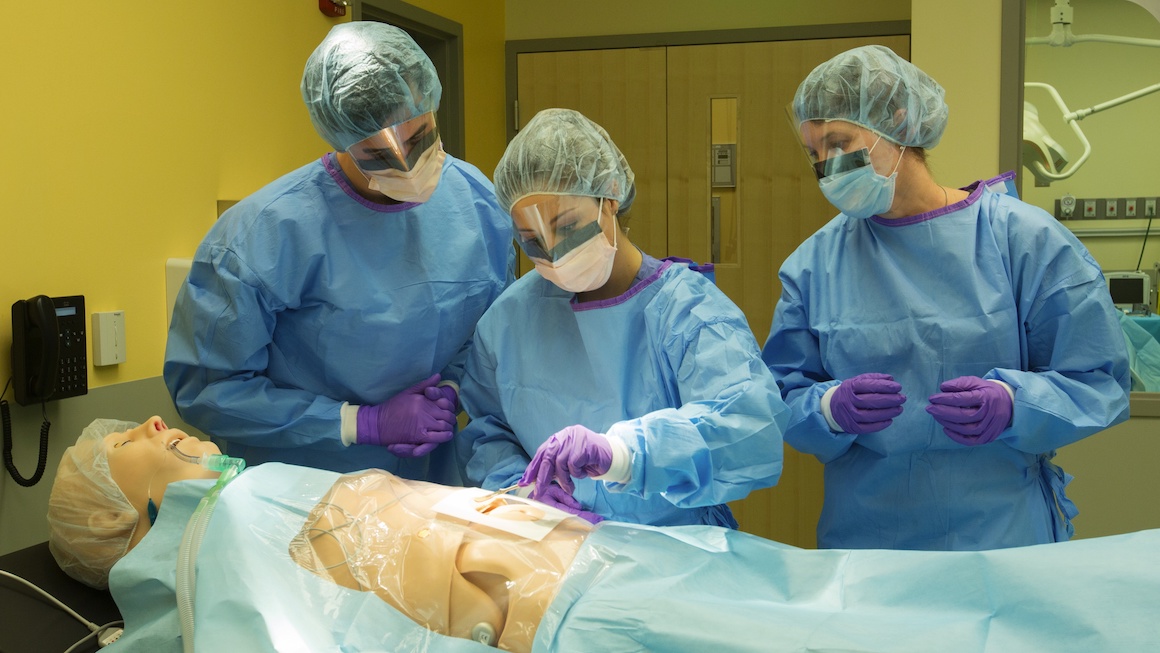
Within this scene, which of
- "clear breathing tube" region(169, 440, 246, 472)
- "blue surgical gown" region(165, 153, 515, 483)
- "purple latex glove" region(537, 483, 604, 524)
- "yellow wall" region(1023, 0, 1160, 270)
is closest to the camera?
"purple latex glove" region(537, 483, 604, 524)

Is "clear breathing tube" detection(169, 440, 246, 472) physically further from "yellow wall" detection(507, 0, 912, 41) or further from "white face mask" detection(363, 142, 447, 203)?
"yellow wall" detection(507, 0, 912, 41)

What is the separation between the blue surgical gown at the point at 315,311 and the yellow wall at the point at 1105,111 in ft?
6.70

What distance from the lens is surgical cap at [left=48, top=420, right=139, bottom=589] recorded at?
1.73 m

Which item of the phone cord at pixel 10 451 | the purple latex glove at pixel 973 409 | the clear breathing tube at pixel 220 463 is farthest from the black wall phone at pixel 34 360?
the purple latex glove at pixel 973 409

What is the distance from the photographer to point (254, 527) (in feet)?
4.95

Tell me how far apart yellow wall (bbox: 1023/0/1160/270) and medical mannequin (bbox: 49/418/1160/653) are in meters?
2.11

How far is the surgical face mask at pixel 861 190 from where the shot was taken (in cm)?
174

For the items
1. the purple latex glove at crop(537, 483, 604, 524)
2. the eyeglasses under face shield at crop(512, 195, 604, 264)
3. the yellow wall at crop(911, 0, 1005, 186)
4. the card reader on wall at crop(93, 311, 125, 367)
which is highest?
the yellow wall at crop(911, 0, 1005, 186)

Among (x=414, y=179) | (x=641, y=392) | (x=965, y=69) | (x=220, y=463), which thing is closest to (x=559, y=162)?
(x=414, y=179)

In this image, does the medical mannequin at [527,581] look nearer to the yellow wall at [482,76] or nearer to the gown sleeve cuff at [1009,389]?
the gown sleeve cuff at [1009,389]

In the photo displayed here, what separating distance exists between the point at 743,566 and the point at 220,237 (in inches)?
45.6

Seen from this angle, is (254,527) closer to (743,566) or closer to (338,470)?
(338,470)

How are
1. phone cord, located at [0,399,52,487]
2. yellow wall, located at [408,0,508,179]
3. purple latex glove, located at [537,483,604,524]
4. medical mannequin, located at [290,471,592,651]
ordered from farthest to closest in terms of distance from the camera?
yellow wall, located at [408,0,508,179] < phone cord, located at [0,399,52,487] < purple latex glove, located at [537,483,604,524] < medical mannequin, located at [290,471,592,651]

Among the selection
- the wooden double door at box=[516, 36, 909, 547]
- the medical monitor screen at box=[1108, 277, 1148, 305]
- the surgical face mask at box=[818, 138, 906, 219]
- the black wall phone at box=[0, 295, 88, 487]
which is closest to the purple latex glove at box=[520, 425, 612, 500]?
the surgical face mask at box=[818, 138, 906, 219]
